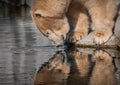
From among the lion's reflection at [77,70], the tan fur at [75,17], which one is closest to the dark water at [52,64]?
the lion's reflection at [77,70]

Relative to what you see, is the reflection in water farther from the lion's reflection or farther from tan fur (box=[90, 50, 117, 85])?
tan fur (box=[90, 50, 117, 85])

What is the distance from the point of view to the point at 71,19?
476 inches

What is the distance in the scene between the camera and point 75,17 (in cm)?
1211

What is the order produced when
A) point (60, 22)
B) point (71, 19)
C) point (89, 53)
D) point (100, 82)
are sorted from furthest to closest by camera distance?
point (71, 19) < point (60, 22) < point (89, 53) < point (100, 82)

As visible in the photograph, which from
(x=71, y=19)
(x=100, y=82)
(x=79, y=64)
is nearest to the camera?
(x=100, y=82)

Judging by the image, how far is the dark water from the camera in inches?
312

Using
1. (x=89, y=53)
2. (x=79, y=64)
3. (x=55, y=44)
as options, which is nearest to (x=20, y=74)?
(x=79, y=64)

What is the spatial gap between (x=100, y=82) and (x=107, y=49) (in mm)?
3479

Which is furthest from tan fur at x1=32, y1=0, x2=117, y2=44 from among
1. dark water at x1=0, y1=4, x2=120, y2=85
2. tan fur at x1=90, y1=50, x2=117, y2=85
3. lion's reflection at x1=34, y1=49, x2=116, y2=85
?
tan fur at x1=90, y1=50, x2=117, y2=85

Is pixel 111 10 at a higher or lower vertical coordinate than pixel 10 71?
higher

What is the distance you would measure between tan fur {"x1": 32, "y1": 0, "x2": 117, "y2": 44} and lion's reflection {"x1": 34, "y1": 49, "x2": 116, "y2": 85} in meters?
0.77

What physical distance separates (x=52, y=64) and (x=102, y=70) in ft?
3.20

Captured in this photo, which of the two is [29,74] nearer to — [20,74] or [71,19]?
[20,74]

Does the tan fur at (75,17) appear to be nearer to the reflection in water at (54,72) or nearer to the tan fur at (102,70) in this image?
the tan fur at (102,70)
